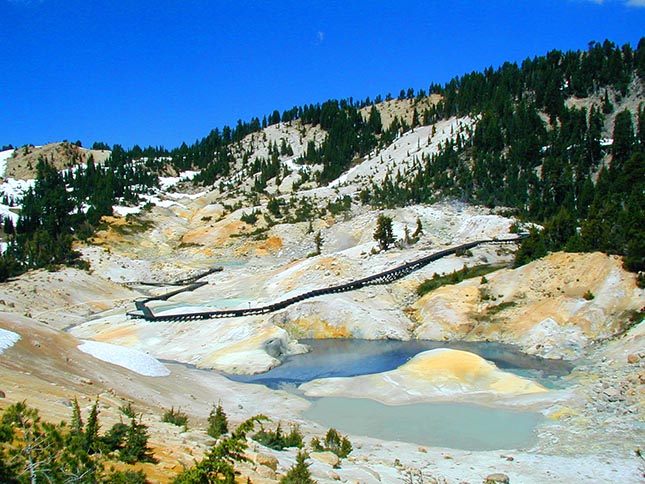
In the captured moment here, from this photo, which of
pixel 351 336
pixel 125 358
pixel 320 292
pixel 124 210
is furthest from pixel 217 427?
pixel 124 210

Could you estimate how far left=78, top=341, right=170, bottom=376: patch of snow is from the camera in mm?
27578

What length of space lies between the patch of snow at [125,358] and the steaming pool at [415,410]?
19.7 ft

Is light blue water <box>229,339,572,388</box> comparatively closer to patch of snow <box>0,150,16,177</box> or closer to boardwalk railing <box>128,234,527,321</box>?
boardwalk railing <box>128,234,527,321</box>

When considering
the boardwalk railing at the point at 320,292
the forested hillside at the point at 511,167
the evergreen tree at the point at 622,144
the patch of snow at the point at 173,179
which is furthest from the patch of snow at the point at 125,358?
the patch of snow at the point at 173,179

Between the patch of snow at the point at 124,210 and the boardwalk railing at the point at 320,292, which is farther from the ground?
the patch of snow at the point at 124,210

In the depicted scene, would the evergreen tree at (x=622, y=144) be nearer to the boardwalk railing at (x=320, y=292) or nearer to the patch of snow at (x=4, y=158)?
the boardwalk railing at (x=320, y=292)

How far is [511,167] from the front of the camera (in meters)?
99.9

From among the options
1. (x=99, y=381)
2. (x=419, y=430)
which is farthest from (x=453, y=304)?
(x=99, y=381)

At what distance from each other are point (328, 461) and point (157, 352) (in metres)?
29.2

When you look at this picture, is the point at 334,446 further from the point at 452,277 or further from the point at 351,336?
the point at 452,277

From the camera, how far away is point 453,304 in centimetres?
4531

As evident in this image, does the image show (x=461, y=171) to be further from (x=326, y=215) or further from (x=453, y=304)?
(x=453, y=304)

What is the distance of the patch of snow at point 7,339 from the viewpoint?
2142 centimetres

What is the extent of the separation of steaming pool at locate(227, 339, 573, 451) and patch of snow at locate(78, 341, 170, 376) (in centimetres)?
599
